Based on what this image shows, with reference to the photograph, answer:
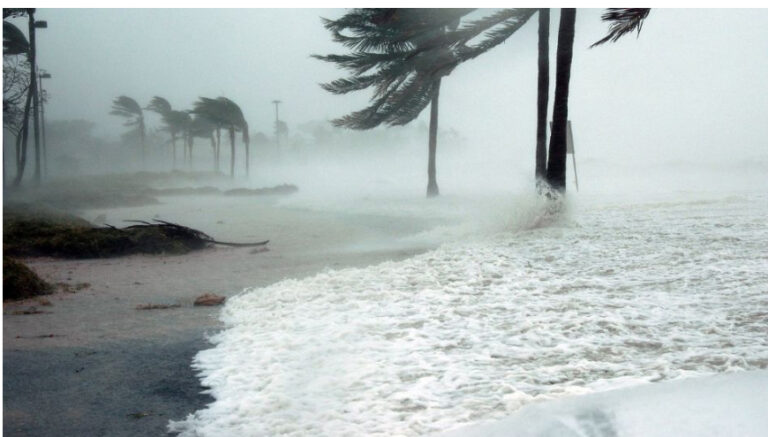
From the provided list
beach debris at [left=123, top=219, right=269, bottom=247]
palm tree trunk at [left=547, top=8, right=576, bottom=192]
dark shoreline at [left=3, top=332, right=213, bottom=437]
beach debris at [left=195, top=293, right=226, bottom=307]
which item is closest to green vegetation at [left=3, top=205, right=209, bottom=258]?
beach debris at [left=123, top=219, right=269, bottom=247]

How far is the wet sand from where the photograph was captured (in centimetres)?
154

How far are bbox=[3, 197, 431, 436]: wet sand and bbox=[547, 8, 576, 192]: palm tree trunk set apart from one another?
1426 millimetres

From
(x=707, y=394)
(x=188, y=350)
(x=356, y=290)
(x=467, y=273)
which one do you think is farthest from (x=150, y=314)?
(x=707, y=394)

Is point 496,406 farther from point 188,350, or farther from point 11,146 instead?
point 11,146

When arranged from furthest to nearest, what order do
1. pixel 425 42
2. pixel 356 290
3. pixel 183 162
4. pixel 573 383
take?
pixel 425 42, pixel 183 162, pixel 356 290, pixel 573 383

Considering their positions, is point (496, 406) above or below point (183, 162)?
below

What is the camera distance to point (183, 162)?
11.2 feet

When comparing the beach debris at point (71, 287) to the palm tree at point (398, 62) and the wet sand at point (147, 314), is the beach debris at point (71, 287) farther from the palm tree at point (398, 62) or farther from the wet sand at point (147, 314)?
the palm tree at point (398, 62)

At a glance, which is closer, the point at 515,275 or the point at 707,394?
the point at 707,394

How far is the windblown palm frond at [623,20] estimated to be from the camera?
3.33 meters

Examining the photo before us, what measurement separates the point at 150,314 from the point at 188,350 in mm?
569

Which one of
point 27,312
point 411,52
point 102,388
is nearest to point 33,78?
point 27,312

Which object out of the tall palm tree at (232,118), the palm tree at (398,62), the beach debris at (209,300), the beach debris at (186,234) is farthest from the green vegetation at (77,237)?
the palm tree at (398,62)

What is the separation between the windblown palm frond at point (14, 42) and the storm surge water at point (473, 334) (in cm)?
145
